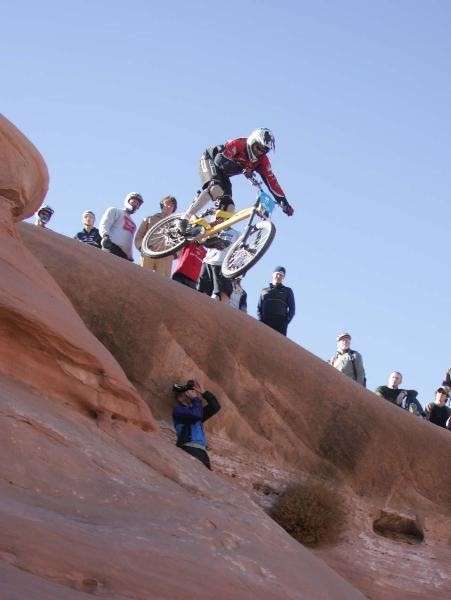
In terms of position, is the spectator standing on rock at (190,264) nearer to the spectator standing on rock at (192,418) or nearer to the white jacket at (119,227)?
the white jacket at (119,227)

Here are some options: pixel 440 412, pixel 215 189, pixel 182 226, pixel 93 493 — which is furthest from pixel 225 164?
pixel 93 493

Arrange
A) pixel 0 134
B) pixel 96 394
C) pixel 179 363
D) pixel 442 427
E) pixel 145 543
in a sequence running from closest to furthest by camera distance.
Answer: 1. pixel 145 543
2. pixel 96 394
3. pixel 0 134
4. pixel 179 363
5. pixel 442 427

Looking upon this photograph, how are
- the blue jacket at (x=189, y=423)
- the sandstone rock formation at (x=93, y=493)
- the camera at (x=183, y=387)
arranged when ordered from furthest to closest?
the camera at (x=183, y=387) < the blue jacket at (x=189, y=423) < the sandstone rock formation at (x=93, y=493)

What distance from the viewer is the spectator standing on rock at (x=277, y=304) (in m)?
13.9

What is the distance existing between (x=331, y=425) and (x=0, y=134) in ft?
18.1

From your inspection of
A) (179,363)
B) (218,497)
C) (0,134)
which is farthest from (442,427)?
(0,134)

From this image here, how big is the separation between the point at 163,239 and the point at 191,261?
84 centimetres

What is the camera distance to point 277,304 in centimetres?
1394

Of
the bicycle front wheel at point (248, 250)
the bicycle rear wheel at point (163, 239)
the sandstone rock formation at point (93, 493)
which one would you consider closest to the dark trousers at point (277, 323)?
the bicycle front wheel at point (248, 250)

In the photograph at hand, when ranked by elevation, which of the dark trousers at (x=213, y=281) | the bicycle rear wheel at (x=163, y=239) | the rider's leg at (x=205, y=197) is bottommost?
the dark trousers at (x=213, y=281)

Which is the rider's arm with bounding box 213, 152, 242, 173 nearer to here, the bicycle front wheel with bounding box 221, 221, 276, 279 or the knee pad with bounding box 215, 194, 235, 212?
the knee pad with bounding box 215, 194, 235, 212

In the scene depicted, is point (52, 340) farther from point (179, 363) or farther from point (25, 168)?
point (179, 363)

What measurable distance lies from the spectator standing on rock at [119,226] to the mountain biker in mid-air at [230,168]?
27.7 inches

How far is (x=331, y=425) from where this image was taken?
12.4 metres
